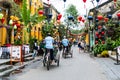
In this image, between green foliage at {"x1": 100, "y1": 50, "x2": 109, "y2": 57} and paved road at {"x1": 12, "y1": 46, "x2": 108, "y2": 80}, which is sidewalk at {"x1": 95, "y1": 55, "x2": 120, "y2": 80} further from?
green foliage at {"x1": 100, "y1": 50, "x2": 109, "y2": 57}

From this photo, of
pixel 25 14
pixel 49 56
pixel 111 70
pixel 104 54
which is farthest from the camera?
pixel 104 54

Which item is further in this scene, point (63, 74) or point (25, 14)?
point (25, 14)

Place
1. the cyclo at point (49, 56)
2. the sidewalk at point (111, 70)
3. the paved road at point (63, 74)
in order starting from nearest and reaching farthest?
the paved road at point (63, 74)
the sidewalk at point (111, 70)
the cyclo at point (49, 56)

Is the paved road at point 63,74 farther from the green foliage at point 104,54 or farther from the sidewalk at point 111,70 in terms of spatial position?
the green foliage at point 104,54

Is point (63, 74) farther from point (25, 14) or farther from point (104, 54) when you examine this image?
point (104, 54)

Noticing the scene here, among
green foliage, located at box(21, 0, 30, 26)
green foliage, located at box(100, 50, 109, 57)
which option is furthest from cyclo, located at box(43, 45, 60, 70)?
green foliage, located at box(100, 50, 109, 57)

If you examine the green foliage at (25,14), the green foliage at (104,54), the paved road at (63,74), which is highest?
the green foliage at (25,14)

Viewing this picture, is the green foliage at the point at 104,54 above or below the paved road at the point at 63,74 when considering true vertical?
above

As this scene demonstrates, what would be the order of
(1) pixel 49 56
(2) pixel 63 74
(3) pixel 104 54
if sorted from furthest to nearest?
(3) pixel 104 54 < (1) pixel 49 56 < (2) pixel 63 74

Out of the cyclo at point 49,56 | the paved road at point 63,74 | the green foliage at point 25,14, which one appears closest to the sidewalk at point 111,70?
the paved road at point 63,74

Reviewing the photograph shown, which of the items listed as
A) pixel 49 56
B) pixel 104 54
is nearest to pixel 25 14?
pixel 104 54

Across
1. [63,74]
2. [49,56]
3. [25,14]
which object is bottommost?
[63,74]

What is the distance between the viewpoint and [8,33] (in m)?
35.2

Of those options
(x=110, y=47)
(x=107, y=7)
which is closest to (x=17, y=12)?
(x=110, y=47)
